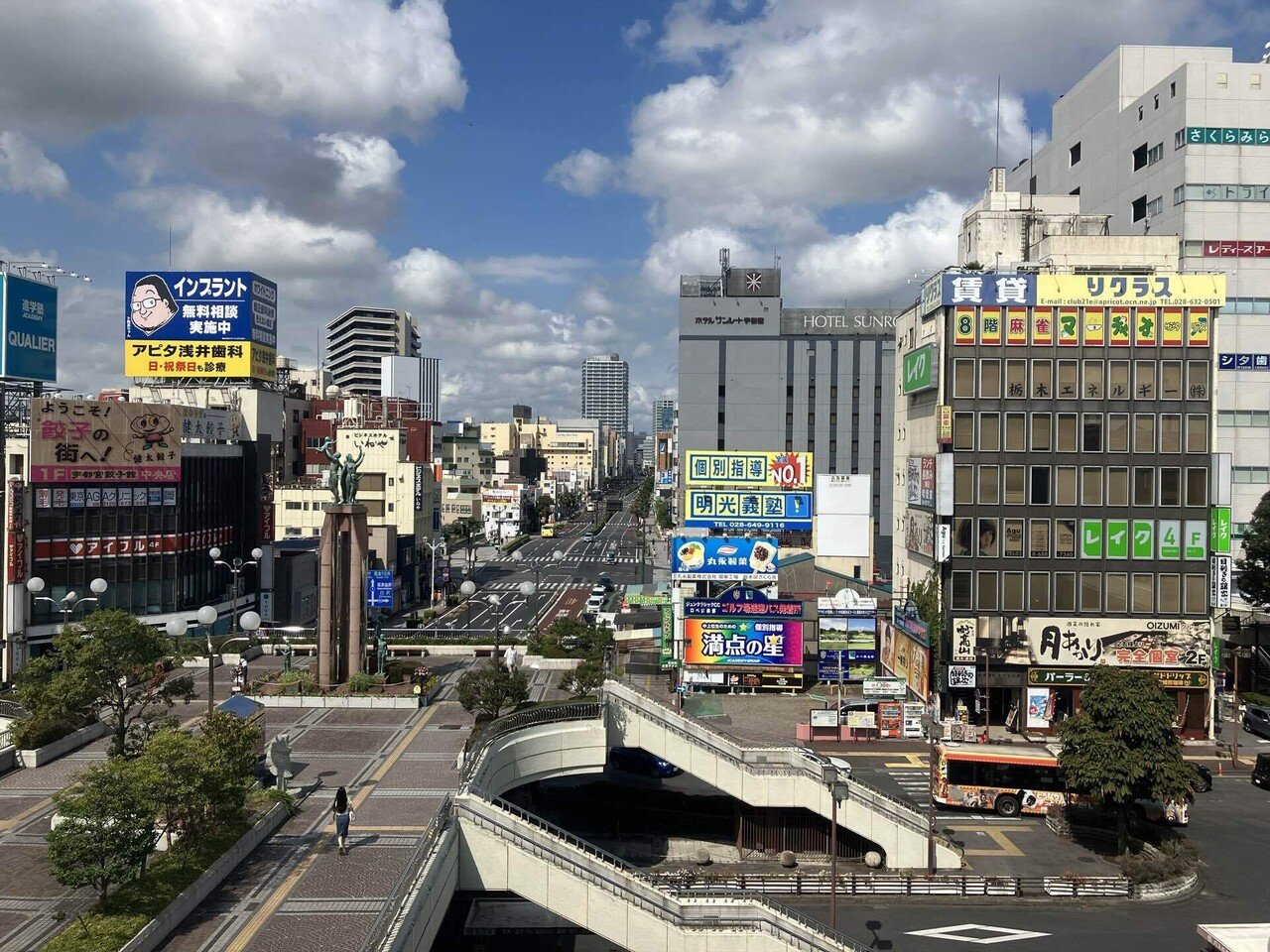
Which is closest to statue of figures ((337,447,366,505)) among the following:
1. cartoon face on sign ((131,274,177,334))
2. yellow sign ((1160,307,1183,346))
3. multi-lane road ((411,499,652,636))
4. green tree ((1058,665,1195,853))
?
multi-lane road ((411,499,652,636))

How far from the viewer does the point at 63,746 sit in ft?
116

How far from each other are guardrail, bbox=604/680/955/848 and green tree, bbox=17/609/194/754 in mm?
16674

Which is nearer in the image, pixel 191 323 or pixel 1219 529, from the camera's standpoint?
pixel 1219 529

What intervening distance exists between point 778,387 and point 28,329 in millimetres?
79175

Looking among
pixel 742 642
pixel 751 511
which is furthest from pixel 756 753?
pixel 751 511

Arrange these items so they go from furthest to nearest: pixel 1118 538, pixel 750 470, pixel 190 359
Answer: pixel 190 359 → pixel 750 470 → pixel 1118 538

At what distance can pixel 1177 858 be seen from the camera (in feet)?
106

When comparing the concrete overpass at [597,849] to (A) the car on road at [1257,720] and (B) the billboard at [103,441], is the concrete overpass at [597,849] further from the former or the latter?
(B) the billboard at [103,441]

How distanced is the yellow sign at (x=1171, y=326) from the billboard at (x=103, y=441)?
59.5 meters

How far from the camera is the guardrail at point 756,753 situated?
33.9 metres

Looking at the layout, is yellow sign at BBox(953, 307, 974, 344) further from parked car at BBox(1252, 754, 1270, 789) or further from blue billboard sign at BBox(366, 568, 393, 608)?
blue billboard sign at BBox(366, 568, 393, 608)

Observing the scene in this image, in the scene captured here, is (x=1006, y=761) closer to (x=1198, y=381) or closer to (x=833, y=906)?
(x=833, y=906)

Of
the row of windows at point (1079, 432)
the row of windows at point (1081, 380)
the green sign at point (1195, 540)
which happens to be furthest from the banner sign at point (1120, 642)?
the row of windows at point (1081, 380)

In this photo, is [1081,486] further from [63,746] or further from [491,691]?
[63,746]
